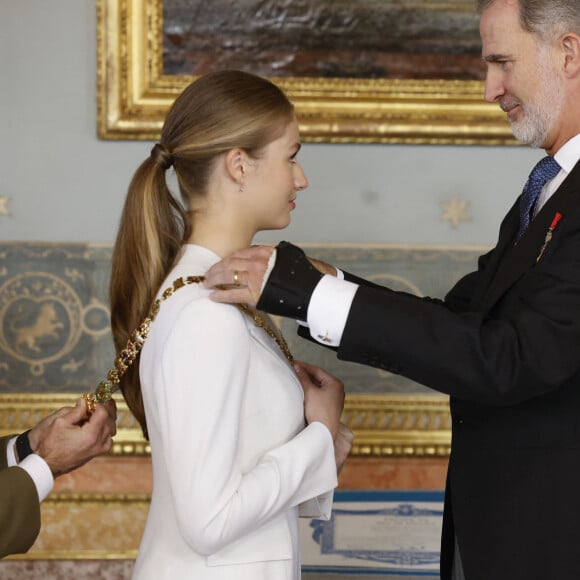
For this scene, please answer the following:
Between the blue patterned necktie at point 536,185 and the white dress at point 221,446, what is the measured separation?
697 mm

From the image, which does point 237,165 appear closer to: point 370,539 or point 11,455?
point 11,455

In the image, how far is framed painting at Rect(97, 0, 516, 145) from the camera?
3596mm

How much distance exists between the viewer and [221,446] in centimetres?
182

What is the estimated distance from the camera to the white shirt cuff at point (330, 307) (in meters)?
1.94

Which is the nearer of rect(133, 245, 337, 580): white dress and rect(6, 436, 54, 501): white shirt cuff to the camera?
rect(133, 245, 337, 580): white dress

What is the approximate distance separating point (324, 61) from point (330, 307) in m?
1.94

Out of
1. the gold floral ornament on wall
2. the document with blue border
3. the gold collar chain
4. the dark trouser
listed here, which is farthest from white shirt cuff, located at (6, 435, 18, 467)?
the gold floral ornament on wall

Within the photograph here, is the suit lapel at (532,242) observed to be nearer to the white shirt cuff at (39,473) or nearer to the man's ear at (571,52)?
the man's ear at (571,52)

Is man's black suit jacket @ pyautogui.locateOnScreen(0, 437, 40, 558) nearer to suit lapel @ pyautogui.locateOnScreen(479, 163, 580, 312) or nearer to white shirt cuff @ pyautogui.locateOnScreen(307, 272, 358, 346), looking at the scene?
white shirt cuff @ pyautogui.locateOnScreen(307, 272, 358, 346)

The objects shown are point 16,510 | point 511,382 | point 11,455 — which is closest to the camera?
point 511,382

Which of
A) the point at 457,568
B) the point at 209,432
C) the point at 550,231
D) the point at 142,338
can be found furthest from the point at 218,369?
the point at 457,568

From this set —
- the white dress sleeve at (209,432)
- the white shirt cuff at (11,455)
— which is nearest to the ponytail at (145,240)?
the white dress sleeve at (209,432)

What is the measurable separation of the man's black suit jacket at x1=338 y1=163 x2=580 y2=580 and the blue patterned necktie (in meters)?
0.11

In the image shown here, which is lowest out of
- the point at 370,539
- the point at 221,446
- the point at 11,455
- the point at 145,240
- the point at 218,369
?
the point at 370,539
